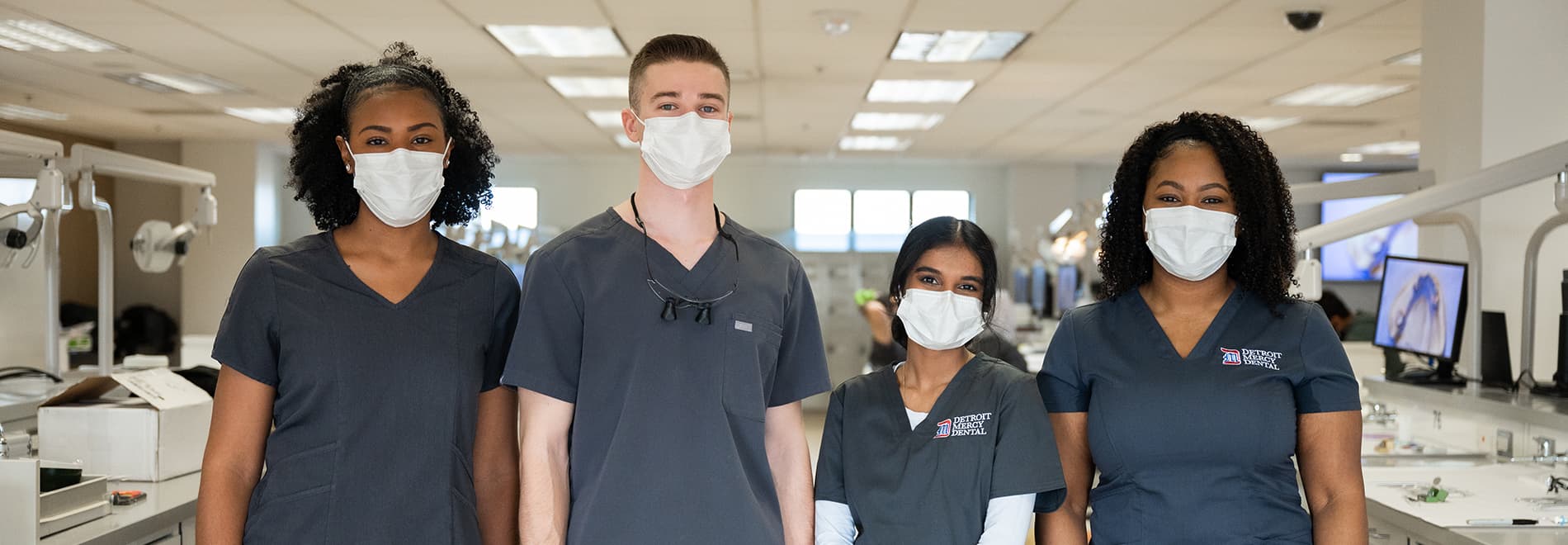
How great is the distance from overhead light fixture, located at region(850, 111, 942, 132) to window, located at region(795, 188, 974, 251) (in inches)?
136

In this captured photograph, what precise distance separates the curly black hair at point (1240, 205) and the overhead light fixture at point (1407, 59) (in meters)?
5.18

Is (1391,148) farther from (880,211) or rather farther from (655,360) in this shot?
(655,360)

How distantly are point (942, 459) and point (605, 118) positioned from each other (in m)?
7.65

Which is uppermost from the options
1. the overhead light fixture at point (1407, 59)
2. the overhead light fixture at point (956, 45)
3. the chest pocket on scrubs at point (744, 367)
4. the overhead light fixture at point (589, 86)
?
the overhead light fixture at point (1407, 59)

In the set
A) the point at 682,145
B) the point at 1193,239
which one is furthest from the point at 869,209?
the point at 682,145

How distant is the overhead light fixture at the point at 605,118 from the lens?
8.83 meters

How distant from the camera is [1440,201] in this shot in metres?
3.39

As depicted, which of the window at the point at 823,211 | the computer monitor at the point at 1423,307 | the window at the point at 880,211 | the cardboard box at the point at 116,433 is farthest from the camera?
the window at the point at 880,211

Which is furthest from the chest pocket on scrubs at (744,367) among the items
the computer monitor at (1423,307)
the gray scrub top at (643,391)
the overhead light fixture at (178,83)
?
the overhead light fixture at (178,83)

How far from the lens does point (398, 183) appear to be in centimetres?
183

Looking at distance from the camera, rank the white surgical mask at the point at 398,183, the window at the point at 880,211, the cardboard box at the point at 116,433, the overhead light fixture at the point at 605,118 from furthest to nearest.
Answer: the window at the point at 880,211, the overhead light fixture at the point at 605,118, the cardboard box at the point at 116,433, the white surgical mask at the point at 398,183

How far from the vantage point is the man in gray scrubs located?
5.60 feet

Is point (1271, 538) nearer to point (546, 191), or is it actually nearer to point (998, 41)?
point (998, 41)

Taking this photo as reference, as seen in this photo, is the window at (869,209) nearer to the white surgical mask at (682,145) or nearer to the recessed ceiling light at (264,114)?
the recessed ceiling light at (264,114)
